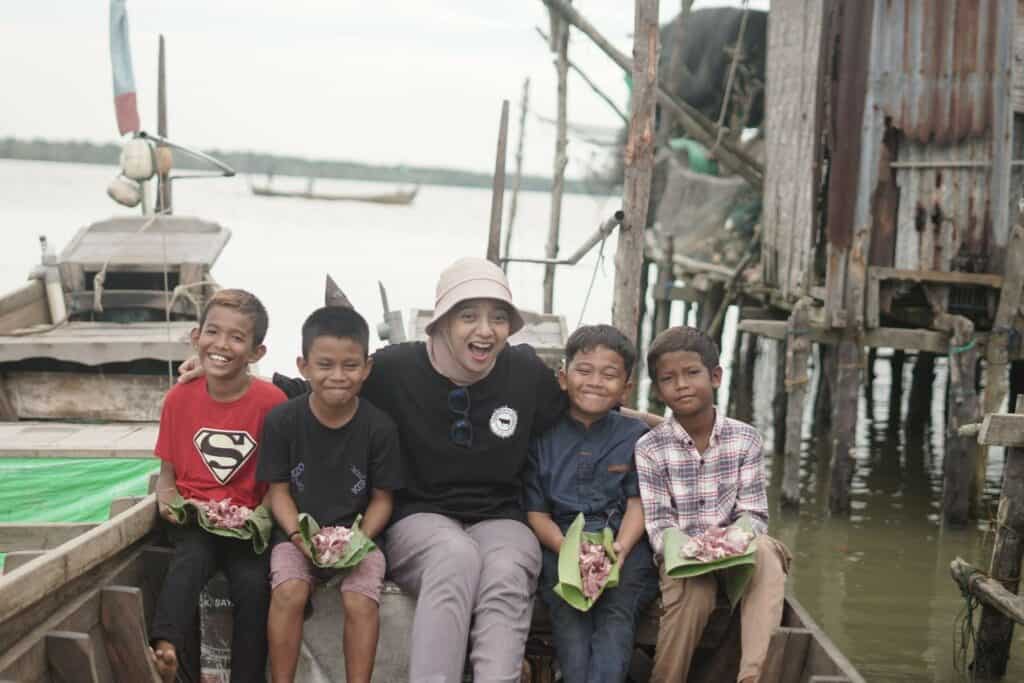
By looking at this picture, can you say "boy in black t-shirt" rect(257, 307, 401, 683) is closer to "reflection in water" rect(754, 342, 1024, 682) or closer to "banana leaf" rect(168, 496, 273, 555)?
"banana leaf" rect(168, 496, 273, 555)

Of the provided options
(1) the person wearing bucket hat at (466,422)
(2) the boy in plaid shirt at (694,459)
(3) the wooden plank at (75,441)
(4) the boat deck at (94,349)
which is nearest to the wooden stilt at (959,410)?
(4) the boat deck at (94,349)

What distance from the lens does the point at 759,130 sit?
53.1ft

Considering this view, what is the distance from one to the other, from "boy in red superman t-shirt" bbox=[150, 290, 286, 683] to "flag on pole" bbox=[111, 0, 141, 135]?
746 centimetres

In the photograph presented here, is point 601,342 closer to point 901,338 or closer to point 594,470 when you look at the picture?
point 594,470

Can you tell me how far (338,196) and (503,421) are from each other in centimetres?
7068

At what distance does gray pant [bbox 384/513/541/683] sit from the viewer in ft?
10.8

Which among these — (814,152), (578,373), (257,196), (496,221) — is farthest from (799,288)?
(257,196)

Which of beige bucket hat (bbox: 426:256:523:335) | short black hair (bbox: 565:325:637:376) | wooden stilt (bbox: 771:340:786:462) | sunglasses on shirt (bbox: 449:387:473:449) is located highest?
beige bucket hat (bbox: 426:256:523:335)

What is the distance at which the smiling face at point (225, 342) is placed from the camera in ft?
12.4

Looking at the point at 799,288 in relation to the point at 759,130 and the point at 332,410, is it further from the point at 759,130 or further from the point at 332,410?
the point at 332,410

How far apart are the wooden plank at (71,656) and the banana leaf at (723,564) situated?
1556 millimetres

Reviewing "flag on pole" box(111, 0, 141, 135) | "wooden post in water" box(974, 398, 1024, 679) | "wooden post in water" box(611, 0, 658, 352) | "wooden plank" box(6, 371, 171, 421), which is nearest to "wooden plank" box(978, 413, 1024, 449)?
"wooden post in water" box(974, 398, 1024, 679)

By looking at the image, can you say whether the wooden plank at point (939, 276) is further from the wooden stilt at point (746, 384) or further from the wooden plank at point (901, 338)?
the wooden stilt at point (746, 384)

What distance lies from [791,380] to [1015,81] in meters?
2.92
